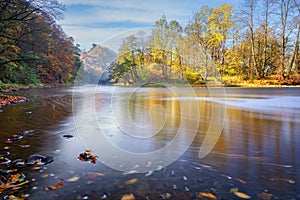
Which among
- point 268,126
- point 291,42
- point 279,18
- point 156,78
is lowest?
point 268,126

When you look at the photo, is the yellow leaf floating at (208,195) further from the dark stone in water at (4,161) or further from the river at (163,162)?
the dark stone in water at (4,161)

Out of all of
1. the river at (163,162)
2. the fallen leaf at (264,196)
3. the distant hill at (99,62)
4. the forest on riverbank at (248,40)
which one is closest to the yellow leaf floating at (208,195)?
the river at (163,162)

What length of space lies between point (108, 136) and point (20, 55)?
53.4 feet

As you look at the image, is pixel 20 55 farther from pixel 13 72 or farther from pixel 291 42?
pixel 291 42

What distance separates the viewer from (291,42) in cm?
2341

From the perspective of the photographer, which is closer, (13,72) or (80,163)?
(80,163)

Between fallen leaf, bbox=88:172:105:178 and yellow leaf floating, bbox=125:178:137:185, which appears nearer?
yellow leaf floating, bbox=125:178:137:185

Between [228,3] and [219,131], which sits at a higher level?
[228,3]

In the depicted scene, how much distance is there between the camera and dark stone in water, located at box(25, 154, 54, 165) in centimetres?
203

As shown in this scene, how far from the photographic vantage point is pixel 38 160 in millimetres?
2088

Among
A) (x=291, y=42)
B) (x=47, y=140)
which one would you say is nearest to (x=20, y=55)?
(x=47, y=140)

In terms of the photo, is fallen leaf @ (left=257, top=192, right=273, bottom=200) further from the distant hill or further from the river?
the distant hill

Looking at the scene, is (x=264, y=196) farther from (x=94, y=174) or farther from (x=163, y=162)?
(x=94, y=174)

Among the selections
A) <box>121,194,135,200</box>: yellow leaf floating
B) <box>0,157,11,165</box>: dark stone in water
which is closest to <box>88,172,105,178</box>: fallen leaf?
<box>121,194,135,200</box>: yellow leaf floating
